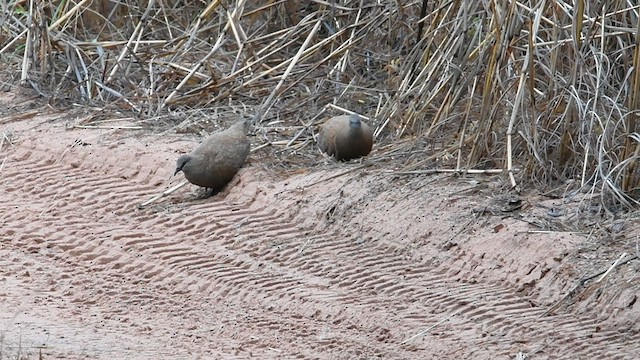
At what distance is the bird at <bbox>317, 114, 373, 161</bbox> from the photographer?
6891 mm

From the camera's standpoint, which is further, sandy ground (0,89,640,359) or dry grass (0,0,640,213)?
dry grass (0,0,640,213)

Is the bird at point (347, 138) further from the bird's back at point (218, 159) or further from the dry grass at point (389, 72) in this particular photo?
the bird's back at point (218, 159)

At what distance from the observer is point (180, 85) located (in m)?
8.32

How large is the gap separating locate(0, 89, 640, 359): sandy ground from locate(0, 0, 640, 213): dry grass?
0.34 meters

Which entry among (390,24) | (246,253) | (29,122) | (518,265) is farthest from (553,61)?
(29,122)

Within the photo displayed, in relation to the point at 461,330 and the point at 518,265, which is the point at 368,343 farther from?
the point at 518,265

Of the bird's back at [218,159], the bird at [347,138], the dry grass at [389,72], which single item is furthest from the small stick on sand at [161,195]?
the bird at [347,138]

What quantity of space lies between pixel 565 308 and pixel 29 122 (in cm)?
453

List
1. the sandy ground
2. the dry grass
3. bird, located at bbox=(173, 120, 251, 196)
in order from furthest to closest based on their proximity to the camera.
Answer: bird, located at bbox=(173, 120, 251, 196) < the dry grass < the sandy ground

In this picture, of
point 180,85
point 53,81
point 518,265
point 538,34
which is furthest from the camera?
point 53,81

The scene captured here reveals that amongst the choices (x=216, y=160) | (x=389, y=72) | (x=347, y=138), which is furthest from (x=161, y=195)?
(x=389, y=72)

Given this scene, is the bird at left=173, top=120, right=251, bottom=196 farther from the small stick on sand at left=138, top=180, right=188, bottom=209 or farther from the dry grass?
the dry grass

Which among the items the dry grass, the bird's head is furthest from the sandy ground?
the dry grass

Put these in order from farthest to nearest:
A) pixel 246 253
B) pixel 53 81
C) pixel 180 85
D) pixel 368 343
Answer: pixel 53 81, pixel 180 85, pixel 246 253, pixel 368 343
